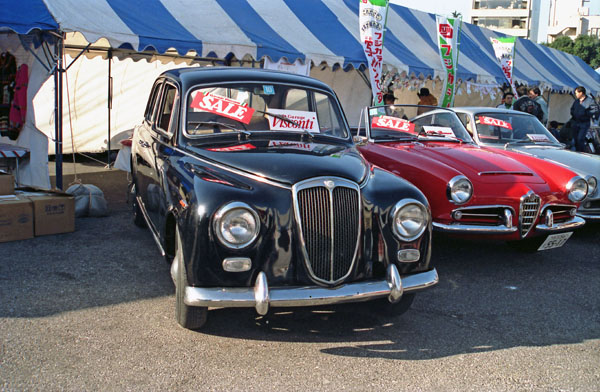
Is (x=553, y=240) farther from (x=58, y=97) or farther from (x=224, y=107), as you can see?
(x=58, y=97)

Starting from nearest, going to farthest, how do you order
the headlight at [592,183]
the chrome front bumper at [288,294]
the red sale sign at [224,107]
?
the chrome front bumper at [288,294] < the red sale sign at [224,107] < the headlight at [592,183]

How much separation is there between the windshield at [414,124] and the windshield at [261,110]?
5.70 ft

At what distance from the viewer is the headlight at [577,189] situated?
539 centimetres

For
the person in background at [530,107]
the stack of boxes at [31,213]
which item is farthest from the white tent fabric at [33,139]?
the person in background at [530,107]

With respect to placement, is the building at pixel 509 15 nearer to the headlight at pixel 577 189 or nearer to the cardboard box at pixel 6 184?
the headlight at pixel 577 189

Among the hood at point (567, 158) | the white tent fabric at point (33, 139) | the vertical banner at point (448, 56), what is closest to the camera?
the hood at point (567, 158)

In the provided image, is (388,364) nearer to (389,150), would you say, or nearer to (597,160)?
(389,150)

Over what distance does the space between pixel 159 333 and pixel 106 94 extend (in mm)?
8904

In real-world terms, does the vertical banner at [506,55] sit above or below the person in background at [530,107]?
above

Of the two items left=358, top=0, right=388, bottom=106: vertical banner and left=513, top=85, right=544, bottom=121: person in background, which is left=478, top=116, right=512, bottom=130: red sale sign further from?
left=513, top=85, right=544, bottom=121: person in background

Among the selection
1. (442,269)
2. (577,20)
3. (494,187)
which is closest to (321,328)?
(442,269)

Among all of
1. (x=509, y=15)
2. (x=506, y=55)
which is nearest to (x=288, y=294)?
(x=506, y=55)

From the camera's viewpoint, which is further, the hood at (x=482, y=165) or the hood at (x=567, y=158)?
the hood at (x=567, y=158)

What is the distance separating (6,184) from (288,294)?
13.4 feet
